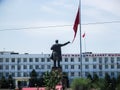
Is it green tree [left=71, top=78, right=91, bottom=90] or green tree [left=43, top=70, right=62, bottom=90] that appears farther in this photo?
green tree [left=43, top=70, right=62, bottom=90]

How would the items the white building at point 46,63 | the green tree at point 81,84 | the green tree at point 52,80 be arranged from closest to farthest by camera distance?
the green tree at point 81,84 < the green tree at point 52,80 < the white building at point 46,63

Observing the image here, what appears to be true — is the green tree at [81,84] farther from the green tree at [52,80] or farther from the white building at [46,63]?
the white building at [46,63]

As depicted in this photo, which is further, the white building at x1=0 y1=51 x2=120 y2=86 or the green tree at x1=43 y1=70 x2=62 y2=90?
the white building at x1=0 y1=51 x2=120 y2=86

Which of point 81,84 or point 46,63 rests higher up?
point 81,84

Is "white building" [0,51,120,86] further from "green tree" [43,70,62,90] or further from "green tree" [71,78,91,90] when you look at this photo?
"green tree" [71,78,91,90]

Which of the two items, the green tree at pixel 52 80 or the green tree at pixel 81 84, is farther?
the green tree at pixel 52 80

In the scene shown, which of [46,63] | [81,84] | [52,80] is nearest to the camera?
[81,84]

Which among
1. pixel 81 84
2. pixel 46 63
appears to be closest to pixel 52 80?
pixel 81 84

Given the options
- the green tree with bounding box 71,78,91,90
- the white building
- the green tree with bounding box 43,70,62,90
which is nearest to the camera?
the green tree with bounding box 71,78,91,90

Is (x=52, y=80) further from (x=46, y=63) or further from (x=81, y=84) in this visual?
(x=46, y=63)

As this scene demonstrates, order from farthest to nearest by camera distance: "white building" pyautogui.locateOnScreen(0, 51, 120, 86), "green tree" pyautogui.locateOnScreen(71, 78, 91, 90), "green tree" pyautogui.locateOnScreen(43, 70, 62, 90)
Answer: "white building" pyautogui.locateOnScreen(0, 51, 120, 86)
"green tree" pyautogui.locateOnScreen(43, 70, 62, 90)
"green tree" pyautogui.locateOnScreen(71, 78, 91, 90)

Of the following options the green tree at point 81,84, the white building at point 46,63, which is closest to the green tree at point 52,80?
the green tree at point 81,84

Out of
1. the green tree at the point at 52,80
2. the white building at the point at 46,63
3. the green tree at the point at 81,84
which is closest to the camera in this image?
the green tree at the point at 81,84

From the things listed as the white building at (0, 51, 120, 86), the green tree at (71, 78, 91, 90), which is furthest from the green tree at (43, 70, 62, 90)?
the white building at (0, 51, 120, 86)
